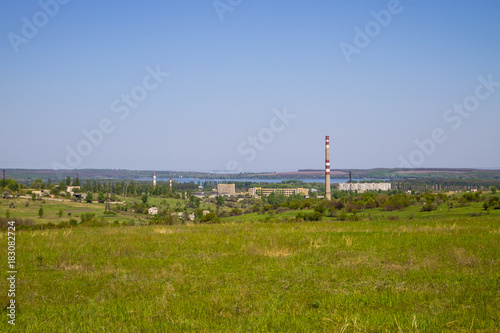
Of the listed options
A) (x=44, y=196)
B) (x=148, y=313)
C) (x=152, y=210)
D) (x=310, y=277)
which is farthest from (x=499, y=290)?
(x=44, y=196)

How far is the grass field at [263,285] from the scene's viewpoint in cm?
599

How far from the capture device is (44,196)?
200 feet

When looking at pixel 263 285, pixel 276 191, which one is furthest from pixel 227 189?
pixel 263 285

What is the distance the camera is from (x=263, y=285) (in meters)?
8.09

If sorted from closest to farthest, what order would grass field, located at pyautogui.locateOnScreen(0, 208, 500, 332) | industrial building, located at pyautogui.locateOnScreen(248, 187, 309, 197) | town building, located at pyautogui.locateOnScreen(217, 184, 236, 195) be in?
1. grass field, located at pyautogui.locateOnScreen(0, 208, 500, 332)
2. industrial building, located at pyautogui.locateOnScreen(248, 187, 309, 197)
3. town building, located at pyautogui.locateOnScreen(217, 184, 236, 195)

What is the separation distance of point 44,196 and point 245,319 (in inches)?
2465

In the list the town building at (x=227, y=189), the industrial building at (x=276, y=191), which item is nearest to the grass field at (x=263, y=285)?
the industrial building at (x=276, y=191)

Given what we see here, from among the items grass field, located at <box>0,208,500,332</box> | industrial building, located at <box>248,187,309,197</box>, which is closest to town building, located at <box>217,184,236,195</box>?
industrial building, located at <box>248,187,309,197</box>

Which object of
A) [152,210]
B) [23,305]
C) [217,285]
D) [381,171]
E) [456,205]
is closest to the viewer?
[23,305]

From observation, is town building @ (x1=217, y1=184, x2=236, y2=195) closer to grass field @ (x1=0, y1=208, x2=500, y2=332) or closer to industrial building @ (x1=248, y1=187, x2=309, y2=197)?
industrial building @ (x1=248, y1=187, x2=309, y2=197)

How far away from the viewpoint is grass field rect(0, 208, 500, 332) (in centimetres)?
599

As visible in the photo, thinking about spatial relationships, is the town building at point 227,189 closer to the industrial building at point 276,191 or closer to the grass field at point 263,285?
the industrial building at point 276,191

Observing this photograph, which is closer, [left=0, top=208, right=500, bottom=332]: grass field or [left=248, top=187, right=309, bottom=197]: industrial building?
[left=0, top=208, right=500, bottom=332]: grass field

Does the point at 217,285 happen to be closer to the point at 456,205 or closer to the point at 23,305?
the point at 23,305
